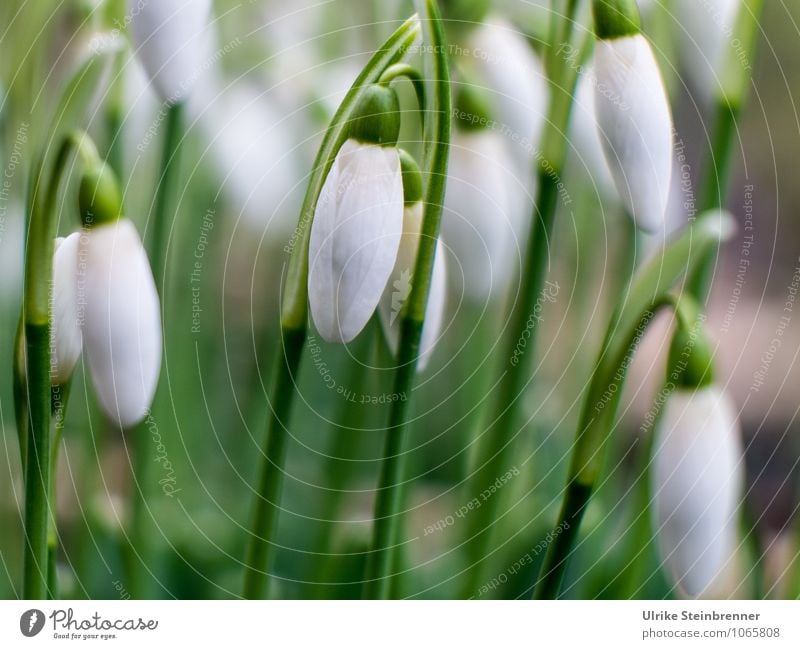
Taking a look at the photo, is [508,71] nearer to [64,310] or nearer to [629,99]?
[629,99]

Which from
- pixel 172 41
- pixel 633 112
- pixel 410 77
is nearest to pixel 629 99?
pixel 633 112

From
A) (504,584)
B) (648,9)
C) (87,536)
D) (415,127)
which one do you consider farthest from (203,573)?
(648,9)

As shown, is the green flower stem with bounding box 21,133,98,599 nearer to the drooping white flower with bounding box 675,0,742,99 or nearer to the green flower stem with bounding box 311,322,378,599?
the green flower stem with bounding box 311,322,378,599

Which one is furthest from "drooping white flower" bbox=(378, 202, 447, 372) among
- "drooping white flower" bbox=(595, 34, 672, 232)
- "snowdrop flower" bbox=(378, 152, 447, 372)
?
"drooping white flower" bbox=(595, 34, 672, 232)

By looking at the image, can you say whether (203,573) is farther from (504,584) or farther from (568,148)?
(568,148)

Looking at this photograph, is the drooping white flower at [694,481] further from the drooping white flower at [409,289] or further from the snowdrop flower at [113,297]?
the snowdrop flower at [113,297]

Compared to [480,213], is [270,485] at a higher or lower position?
lower

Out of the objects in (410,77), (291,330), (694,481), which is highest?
(410,77)
